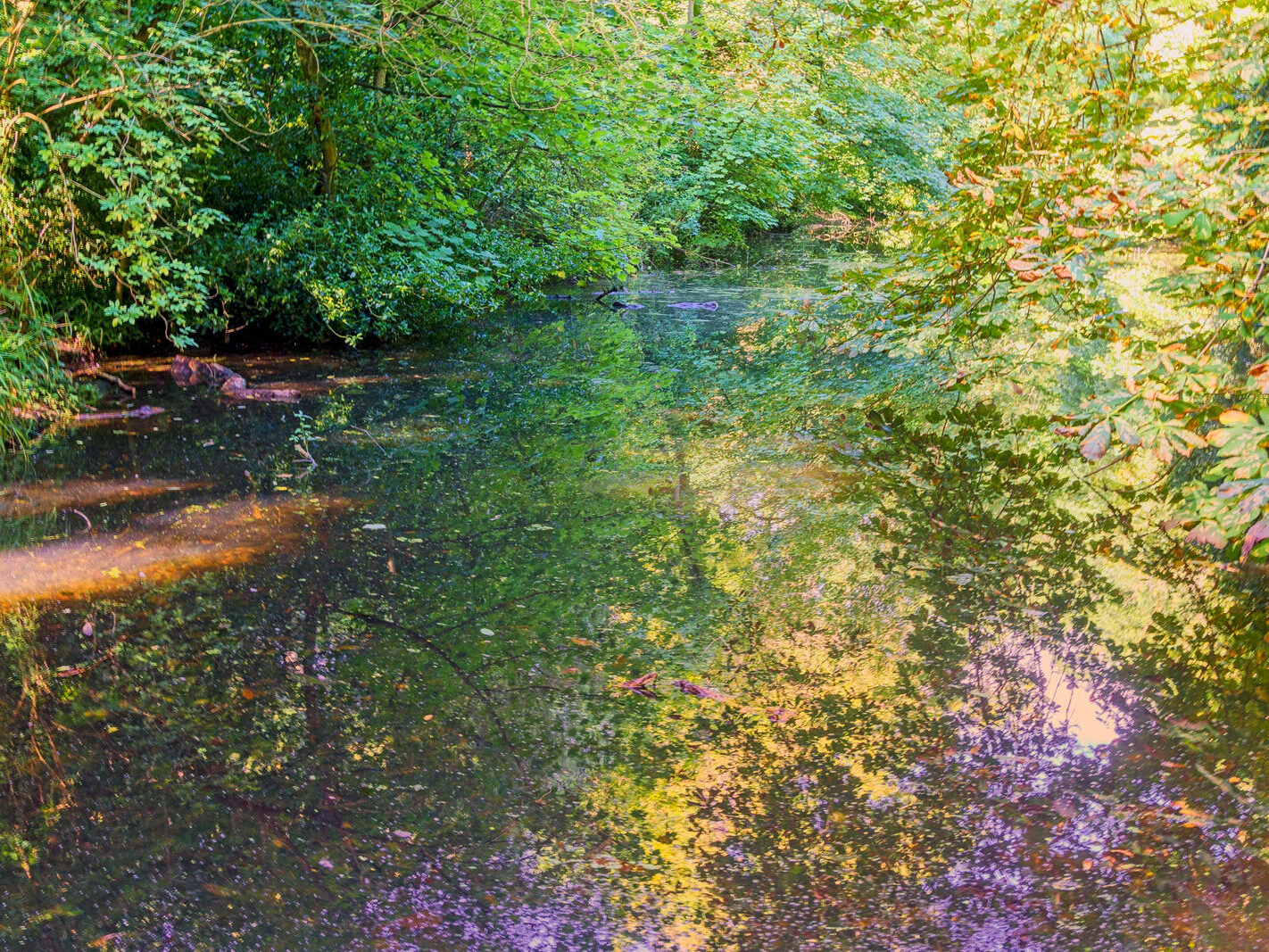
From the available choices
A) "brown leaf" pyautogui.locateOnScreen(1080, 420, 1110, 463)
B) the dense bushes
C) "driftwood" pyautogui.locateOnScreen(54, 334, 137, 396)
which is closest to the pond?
"brown leaf" pyautogui.locateOnScreen(1080, 420, 1110, 463)

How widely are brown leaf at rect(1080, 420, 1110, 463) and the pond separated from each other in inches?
42.4

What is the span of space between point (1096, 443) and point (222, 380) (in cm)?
779

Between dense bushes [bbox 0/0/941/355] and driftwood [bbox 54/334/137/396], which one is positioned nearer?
dense bushes [bbox 0/0/941/355]

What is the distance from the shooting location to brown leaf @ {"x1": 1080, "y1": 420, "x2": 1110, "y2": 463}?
3.17 m

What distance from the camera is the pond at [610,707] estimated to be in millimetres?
2803

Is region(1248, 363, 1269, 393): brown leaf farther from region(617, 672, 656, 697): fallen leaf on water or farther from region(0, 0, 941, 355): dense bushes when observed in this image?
region(0, 0, 941, 355): dense bushes

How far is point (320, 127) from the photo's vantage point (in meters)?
9.88

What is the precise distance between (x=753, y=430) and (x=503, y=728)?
15.8 ft

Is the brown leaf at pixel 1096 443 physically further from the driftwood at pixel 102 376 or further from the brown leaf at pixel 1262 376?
the driftwood at pixel 102 376

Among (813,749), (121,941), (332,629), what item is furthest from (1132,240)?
(121,941)

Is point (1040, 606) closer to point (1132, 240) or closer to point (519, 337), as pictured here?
point (1132, 240)

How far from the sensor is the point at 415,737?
3.56 meters

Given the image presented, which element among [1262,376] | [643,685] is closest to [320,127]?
[643,685]

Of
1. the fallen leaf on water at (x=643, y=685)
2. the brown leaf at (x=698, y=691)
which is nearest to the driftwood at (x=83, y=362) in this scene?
the fallen leaf on water at (x=643, y=685)
